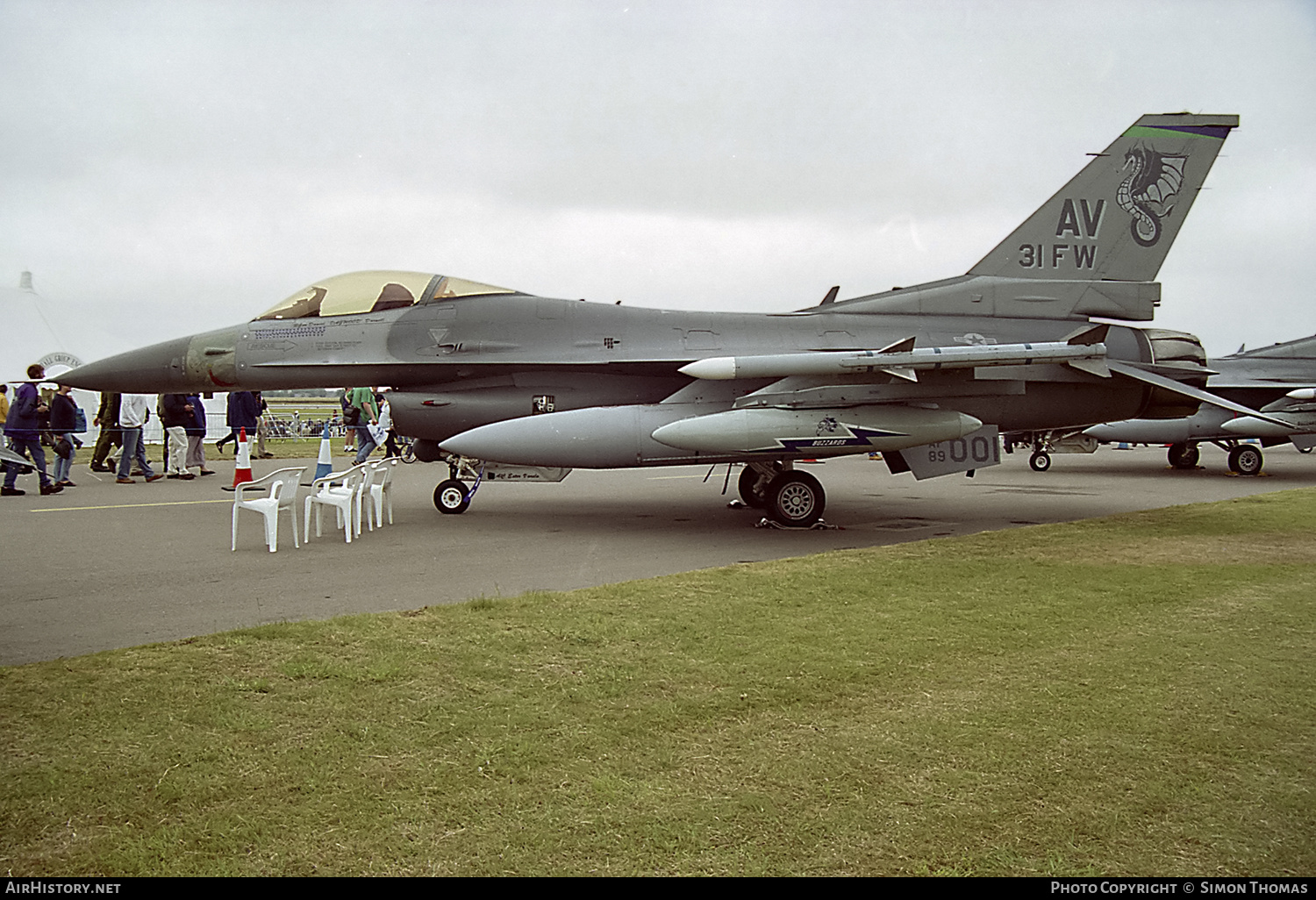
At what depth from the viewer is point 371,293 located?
10.8 metres

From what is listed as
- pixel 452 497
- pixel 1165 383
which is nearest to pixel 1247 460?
pixel 1165 383

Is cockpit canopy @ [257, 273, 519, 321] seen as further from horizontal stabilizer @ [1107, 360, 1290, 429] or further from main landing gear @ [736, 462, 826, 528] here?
horizontal stabilizer @ [1107, 360, 1290, 429]

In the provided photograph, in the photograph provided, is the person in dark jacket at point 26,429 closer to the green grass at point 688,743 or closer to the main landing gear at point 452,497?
the main landing gear at point 452,497

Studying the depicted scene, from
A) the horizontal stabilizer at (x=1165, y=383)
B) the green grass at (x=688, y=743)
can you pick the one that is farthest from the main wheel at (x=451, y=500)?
the horizontal stabilizer at (x=1165, y=383)

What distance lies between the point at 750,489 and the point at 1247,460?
12033 mm

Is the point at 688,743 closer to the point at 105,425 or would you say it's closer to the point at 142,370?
the point at 142,370

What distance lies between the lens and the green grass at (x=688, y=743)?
259 centimetres

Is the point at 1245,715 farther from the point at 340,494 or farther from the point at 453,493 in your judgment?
the point at 453,493

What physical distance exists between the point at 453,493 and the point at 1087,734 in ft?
28.9

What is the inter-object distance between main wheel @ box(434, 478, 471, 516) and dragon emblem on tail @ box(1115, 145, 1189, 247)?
8.51 m

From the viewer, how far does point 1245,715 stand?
360cm

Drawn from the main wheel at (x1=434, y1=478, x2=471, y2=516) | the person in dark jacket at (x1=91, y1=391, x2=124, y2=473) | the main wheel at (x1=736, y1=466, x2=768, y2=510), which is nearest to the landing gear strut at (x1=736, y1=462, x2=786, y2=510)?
the main wheel at (x1=736, y1=466, x2=768, y2=510)

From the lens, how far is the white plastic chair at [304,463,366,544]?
888 cm

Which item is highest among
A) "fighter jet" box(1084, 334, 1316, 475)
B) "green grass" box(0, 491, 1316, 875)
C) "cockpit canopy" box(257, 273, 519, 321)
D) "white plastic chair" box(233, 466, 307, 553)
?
"cockpit canopy" box(257, 273, 519, 321)
